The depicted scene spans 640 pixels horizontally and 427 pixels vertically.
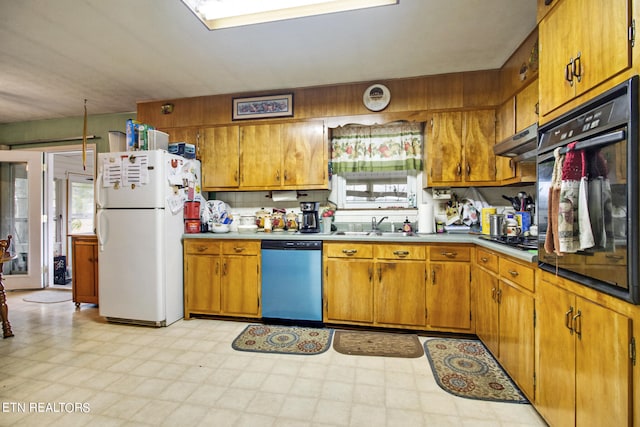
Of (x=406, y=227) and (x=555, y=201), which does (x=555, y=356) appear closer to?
(x=555, y=201)

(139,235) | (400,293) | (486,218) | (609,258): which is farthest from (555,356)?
(139,235)

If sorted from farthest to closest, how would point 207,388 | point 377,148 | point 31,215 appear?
point 31,215
point 377,148
point 207,388

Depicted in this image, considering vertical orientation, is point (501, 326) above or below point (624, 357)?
below

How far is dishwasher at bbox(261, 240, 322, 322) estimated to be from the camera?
2832 mm

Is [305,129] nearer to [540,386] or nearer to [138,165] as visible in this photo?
[138,165]

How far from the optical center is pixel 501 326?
6.63 ft

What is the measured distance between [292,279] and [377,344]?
96cm

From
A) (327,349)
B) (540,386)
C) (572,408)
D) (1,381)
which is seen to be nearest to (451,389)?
(540,386)

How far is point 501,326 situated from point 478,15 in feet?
7.07

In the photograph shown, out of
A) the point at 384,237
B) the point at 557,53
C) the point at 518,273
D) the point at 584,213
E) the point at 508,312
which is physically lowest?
the point at 508,312

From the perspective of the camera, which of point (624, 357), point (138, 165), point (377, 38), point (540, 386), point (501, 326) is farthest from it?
point (138, 165)

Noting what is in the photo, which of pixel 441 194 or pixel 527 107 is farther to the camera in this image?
pixel 441 194

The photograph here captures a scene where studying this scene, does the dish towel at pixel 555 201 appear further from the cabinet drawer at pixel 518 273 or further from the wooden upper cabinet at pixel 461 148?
the wooden upper cabinet at pixel 461 148

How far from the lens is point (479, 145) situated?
284 cm
